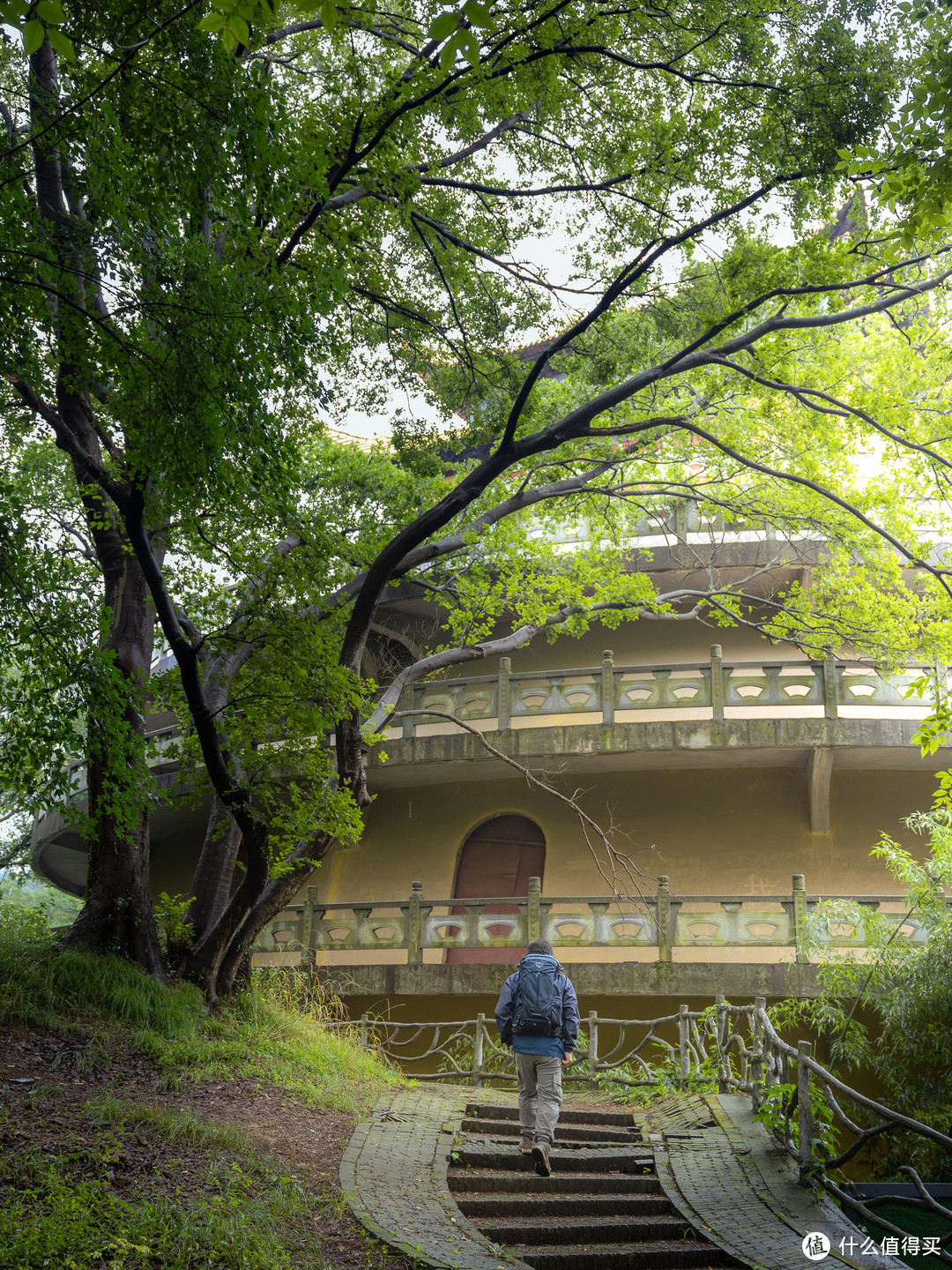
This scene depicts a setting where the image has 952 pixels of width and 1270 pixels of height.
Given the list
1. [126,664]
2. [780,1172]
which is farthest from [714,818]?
[126,664]

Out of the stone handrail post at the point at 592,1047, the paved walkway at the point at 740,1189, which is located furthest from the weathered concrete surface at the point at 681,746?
the paved walkway at the point at 740,1189

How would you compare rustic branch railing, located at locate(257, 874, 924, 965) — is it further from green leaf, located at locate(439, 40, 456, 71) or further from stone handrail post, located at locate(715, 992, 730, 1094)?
green leaf, located at locate(439, 40, 456, 71)

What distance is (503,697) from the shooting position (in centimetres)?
1520

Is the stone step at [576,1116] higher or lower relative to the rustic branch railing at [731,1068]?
lower

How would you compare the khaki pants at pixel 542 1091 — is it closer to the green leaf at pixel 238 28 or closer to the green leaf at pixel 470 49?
the green leaf at pixel 470 49

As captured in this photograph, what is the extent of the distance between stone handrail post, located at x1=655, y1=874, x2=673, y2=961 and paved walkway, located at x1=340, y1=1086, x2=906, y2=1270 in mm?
2863

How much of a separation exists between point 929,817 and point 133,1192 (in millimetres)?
9019

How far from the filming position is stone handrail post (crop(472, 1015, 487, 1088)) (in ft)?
39.7

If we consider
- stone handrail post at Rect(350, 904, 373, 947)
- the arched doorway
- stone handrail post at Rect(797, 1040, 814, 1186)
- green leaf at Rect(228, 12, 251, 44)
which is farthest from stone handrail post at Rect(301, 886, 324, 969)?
green leaf at Rect(228, 12, 251, 44)

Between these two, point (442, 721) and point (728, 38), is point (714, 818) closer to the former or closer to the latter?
point (442, 721)

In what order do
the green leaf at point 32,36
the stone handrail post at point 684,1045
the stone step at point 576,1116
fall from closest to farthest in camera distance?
the green leaf at point 32,36
the stone step at point 576,1116
the stone handrail post at point 684,1045

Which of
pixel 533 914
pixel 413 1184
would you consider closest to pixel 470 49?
pixel 413 1184

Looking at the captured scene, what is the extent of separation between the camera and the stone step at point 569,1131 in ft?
29.5

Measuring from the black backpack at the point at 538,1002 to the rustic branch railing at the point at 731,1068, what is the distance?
1.74 metres
